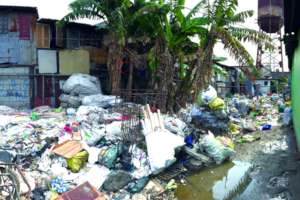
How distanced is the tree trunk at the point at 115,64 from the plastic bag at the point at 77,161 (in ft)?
19.8

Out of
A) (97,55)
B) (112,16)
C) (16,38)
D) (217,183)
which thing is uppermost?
(112,16)

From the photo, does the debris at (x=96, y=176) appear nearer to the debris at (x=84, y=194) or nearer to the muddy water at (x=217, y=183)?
the debris at (x=84, y=194)

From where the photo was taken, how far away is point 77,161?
607 centimetres

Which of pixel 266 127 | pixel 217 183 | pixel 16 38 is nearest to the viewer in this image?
pixel 217 183

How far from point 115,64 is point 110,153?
20.3ft

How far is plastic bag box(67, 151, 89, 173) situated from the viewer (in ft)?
19.6

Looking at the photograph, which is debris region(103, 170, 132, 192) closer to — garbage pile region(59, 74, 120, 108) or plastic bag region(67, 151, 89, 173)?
plastic bag region(67, 151, 89, 173)

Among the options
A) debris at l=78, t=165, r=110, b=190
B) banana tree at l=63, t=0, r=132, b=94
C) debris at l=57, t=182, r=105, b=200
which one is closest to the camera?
debris at l=57, t=182, r=105, b=200

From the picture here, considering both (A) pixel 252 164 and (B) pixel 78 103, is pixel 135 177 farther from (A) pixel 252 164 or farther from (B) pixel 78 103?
(B) pixel 78 103

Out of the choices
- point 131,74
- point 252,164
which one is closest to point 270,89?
point 131,74

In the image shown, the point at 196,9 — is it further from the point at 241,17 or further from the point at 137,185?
the point at 137,185

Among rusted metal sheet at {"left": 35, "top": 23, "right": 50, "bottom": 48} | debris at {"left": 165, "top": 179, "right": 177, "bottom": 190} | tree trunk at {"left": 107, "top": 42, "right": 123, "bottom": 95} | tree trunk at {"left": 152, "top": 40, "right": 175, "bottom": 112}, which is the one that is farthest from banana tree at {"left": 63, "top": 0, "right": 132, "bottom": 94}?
debris at {"left": 165, "top": 179, "right": 177, "bottom": 190}

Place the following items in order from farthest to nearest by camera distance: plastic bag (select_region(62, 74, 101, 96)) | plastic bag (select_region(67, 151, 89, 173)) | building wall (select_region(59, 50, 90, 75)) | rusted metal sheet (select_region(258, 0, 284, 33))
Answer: building wall (select_region(59, 50, 90, 75)), plastic bag (select_region(62, 74, 101, 96)), rusted metal sheet (select_region(258, 0, 284, 33)), plastic bag (select_region(67, 151, 89, 173))

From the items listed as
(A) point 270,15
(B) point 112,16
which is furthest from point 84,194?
(A) point 270,15
